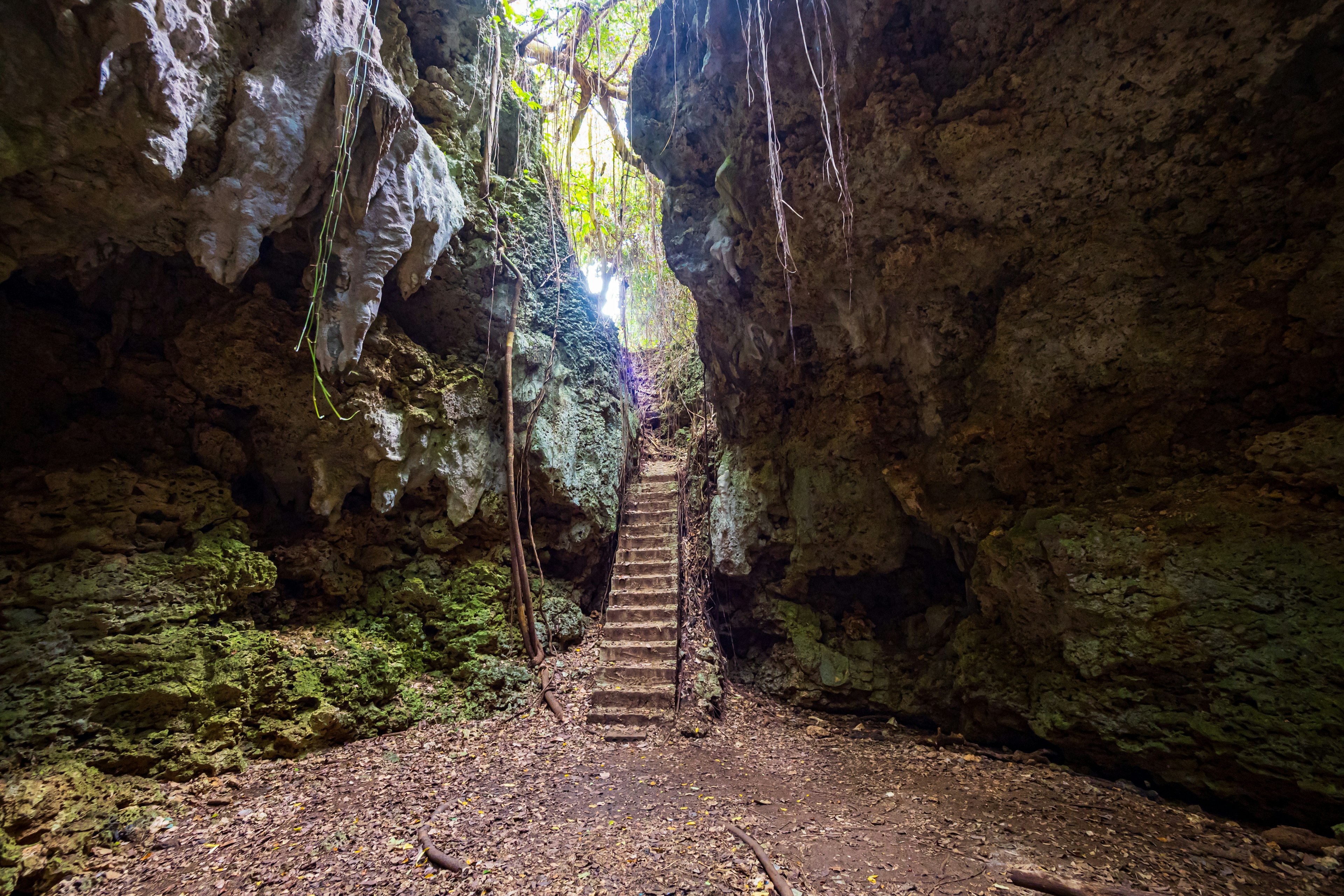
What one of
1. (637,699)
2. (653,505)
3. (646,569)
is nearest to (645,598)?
(646,569)

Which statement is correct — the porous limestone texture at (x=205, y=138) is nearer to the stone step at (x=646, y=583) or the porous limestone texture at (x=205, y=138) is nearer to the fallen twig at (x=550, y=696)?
the fallen twig at (x=550, y=696)

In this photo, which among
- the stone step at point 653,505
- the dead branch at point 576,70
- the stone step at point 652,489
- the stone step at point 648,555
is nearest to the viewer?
the dead branch at point 576,70

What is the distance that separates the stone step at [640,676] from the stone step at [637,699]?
12cm

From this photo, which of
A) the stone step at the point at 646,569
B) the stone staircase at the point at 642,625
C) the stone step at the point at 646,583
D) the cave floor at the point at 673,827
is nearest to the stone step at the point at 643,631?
the stone staircase at the point at 642,625

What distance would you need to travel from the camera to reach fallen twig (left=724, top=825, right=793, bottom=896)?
72.4 inches

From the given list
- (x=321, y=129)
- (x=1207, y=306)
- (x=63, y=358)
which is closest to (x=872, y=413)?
(x=1207, y=306)

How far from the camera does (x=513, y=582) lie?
4586 mm

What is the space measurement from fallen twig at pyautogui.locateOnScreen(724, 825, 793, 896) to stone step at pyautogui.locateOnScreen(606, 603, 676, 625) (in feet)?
7.48

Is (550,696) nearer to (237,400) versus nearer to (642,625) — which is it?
(642,625)

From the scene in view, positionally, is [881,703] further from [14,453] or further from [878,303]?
[14,453]

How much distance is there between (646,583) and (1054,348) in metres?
3.88

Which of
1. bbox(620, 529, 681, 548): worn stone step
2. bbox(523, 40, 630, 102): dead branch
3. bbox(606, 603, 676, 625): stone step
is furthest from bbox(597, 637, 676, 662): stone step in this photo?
bbox(523, 40, 630, 102): dead branch

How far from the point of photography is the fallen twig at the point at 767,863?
6.03ft

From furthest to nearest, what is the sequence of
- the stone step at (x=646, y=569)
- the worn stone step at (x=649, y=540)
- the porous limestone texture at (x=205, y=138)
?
the worn stone step at (x=649, y=540) < the stone step at (x=646, y=569) < the porous limestone texture at (x=205, y=138)
